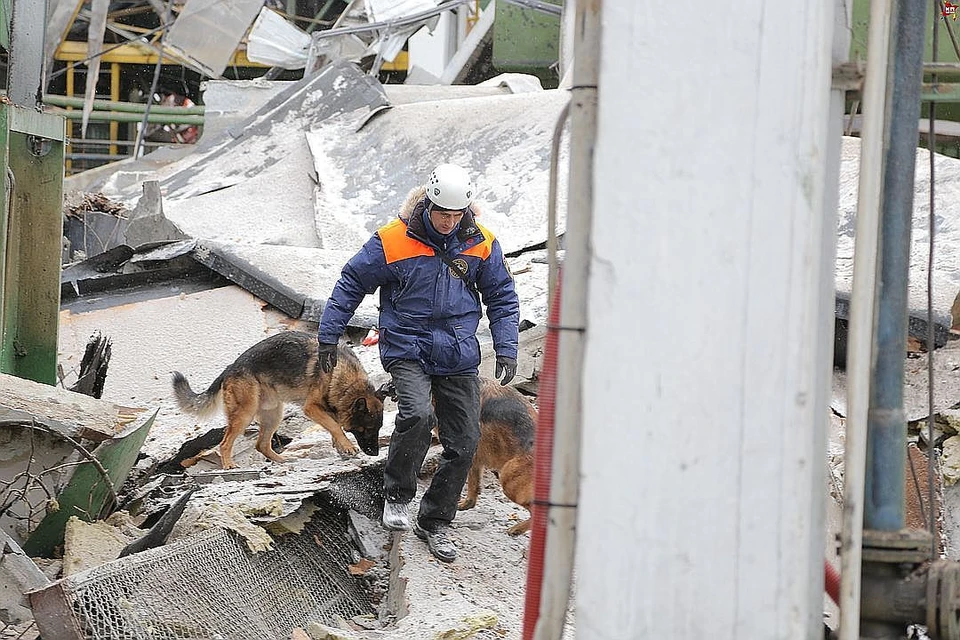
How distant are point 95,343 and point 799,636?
18.9 ft

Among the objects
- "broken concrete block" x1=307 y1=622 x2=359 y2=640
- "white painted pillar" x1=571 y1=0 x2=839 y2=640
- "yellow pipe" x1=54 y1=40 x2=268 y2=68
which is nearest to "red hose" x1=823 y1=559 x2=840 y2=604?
"white painted pillar" x1=571 y1=0 x2=839 y2=640

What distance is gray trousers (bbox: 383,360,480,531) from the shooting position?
5.65 m

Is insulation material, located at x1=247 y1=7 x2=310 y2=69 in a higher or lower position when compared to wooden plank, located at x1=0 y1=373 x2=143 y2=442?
higher

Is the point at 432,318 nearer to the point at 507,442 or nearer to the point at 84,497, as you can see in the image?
the point at 507,442

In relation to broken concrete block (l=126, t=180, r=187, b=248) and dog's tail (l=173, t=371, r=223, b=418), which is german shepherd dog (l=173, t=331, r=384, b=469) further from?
broken concrete block (l=126, t=180, r=187, b=248)

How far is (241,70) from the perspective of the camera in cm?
2017

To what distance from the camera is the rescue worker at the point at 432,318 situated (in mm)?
5559

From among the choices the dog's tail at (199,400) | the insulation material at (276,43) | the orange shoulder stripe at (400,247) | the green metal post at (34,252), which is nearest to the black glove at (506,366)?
the orange shoulder stripe at (400,247)

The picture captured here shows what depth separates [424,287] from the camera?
5.57m

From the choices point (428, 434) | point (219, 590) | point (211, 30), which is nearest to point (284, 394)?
point (428, 434)

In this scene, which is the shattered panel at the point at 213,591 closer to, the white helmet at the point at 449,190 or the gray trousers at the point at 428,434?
the gray trousers at the point at 428,434

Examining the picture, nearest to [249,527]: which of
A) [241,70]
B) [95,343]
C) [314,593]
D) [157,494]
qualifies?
[314,593]

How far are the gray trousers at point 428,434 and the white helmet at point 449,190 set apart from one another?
0.86m

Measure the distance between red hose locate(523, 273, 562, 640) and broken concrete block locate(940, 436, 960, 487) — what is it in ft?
15.0
